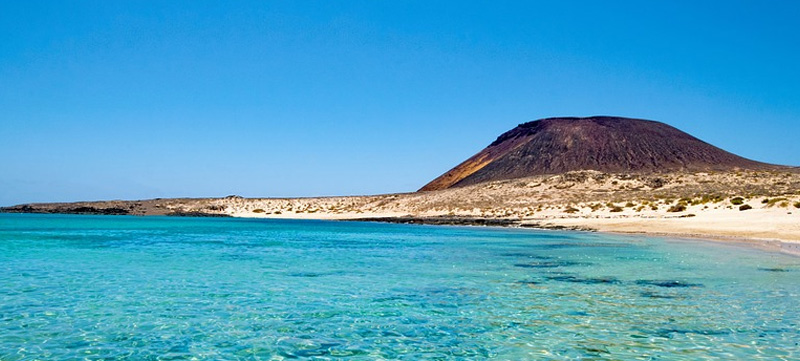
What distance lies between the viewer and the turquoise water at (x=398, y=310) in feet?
33.4

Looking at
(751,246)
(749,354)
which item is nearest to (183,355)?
(749,354)

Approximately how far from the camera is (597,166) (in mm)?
133500

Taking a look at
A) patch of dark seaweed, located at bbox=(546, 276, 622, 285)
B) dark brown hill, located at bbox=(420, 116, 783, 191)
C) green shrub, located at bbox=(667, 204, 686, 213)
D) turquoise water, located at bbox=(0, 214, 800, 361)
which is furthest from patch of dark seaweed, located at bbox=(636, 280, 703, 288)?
dark brown hill, located at bbox=(420, 116, 783, 191)

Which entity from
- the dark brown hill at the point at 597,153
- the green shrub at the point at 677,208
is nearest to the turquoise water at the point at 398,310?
the green shrub at the point at 677,208

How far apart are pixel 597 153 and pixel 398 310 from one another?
141m

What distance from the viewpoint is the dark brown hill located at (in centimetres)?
13362

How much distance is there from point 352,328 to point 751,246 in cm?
2969

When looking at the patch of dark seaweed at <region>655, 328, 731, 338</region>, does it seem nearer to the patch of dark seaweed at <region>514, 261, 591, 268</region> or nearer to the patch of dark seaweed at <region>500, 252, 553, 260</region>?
the patch of dark seaweed at <region>514, 261, 591, 268</region>

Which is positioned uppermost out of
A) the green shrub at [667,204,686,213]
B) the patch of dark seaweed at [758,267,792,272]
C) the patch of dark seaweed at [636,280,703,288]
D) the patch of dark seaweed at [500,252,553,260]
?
the green shrub at [667,204,686,213]

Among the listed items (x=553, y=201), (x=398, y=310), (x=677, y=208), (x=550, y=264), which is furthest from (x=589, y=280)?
(x=553, y=201)

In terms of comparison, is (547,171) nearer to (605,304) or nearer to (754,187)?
(754,187)

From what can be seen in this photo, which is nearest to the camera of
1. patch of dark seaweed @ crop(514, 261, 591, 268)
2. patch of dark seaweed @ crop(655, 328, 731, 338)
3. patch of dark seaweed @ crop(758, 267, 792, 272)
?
patch of dark seaweed @ crop(655, 328, 731, 338)

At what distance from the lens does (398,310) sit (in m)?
13.8

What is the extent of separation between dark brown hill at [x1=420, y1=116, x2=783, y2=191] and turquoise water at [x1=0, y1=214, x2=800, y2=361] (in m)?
111
